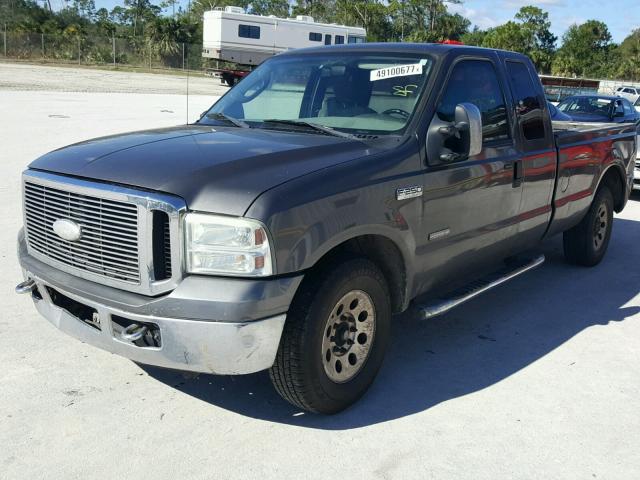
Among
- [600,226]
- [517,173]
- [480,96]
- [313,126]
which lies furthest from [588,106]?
[313,126]

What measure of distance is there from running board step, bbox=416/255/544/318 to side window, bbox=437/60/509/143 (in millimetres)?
1009

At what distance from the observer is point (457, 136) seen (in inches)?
155

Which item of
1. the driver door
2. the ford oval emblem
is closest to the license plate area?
the ford oval emblem

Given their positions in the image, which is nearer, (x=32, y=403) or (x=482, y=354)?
(x=32, y=403)

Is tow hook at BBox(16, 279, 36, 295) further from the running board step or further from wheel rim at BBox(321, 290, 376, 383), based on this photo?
the running board step

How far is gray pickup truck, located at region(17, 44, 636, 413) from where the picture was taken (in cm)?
301

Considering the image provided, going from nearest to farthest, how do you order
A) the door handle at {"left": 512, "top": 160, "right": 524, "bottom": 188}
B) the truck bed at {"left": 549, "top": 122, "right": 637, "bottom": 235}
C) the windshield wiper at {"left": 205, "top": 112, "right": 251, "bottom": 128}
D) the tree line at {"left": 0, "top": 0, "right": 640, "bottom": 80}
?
the windshield wiper at {"left": 205, "top": 112, "right": 251, "bottom": 128} → the door handle at {"left": 512, "top": 160, "right": 524, "bottom": 188} → the truck bed at {"left": 549, "top": 122, "right": 637, "bottom": 235} → the tree line at {"left": 0, "top": 0, "right": 640, "bottom": 80}

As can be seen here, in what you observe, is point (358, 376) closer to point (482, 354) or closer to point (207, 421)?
point (207, 421)

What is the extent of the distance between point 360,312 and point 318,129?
115 centimetres

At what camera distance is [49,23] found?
62938 mm

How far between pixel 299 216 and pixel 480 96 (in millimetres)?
2109

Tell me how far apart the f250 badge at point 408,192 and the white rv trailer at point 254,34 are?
3538cm

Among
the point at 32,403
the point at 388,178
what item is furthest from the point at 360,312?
the point at 32,403

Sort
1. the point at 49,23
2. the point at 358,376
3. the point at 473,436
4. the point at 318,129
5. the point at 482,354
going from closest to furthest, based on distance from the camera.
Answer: the point at 473,436
the point at 358,376
the point at 318,129
the point at 482,354
the point at 49,23
